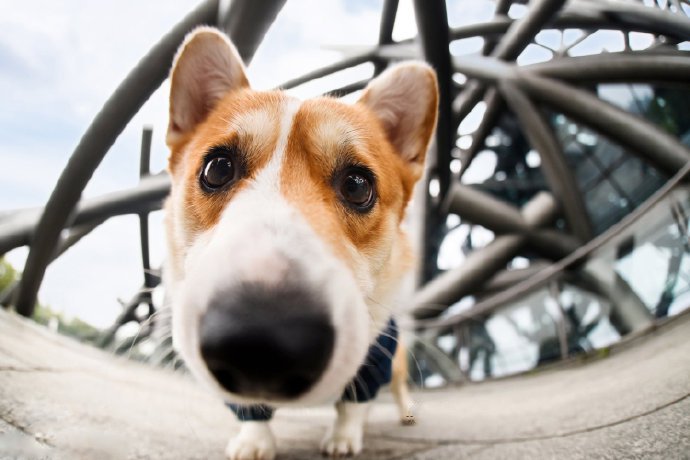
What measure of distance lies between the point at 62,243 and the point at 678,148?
8466mm

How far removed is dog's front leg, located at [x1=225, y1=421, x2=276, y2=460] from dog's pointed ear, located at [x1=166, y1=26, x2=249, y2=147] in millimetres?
1669

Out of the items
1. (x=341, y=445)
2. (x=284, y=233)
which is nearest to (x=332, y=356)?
(x=284, y=233)

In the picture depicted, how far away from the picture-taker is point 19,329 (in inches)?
114

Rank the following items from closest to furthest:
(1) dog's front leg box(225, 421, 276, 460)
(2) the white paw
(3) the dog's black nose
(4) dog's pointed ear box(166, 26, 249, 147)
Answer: (3) the dog's black nose
(1) dog's front leg box(225, 421, 276, 460)
(2) the white paw
(4) dog's pointed ear box(166, 26, 249, 147)

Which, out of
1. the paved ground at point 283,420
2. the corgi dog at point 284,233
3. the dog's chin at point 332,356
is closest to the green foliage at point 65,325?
the paved ground at point 283,420

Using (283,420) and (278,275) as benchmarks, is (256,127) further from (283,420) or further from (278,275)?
(283,420)

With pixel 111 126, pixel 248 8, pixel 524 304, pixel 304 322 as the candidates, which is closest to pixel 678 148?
pixel 524 304

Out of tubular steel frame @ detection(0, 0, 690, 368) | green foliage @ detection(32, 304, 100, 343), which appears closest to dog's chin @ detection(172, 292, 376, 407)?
tubular steel frame @ detection(0, 0, 690, 368)

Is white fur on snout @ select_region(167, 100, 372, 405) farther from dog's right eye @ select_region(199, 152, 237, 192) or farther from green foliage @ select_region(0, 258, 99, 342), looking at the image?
green foliage @ select_region(0, 258, 99, 342)

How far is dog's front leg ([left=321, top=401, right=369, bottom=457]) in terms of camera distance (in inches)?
84.4

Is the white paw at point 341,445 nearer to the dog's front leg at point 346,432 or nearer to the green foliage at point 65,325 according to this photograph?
the dog's front leg at point 346,432

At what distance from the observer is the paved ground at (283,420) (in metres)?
1.48

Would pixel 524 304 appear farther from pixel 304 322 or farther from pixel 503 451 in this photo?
pixel 304 322

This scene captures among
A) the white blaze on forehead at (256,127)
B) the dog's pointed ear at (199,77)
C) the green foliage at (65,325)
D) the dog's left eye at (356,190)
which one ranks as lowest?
the green foliage at (65,325)
